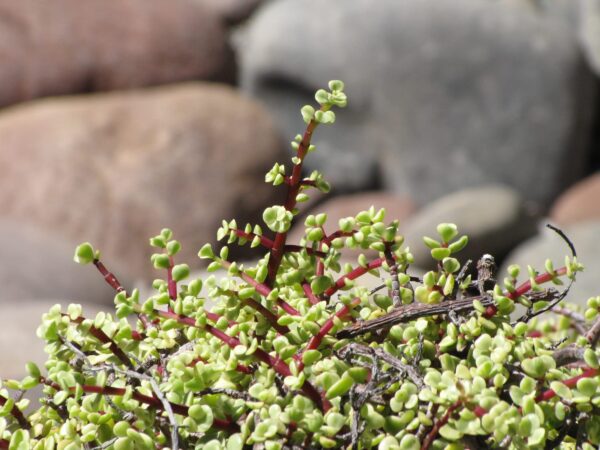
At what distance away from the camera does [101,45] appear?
5781 mm

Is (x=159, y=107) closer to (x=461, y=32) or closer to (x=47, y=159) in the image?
(x=47, y=159)

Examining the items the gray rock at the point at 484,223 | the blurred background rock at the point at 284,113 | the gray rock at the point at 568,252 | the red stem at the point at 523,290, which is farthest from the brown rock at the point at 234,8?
the red stem at the point at 523,290

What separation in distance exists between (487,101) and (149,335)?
16.8 ft

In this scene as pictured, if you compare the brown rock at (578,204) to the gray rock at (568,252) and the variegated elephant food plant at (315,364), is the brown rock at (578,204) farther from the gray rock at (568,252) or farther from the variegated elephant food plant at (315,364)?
the variegated elephant food plant at (315,364)

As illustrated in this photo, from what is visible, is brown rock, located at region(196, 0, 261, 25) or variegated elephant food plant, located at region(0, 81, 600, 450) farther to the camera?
brown rock, located at region(196, 0, 261, 25)

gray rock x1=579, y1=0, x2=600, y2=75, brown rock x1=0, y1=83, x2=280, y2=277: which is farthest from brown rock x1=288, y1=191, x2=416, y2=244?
gray rock x1=579, y1=0, x2=600, y2=75

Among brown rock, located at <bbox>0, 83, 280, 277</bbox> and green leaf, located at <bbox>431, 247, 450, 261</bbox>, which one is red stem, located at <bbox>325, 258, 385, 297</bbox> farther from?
brown rock, located at <bbox>0, 83, 280, 277</bbox>

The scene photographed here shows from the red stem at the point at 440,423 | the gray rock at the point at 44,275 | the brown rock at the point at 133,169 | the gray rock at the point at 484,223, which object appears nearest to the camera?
the red stem at the point at 440,423

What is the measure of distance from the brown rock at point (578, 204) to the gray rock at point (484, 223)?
35.2 inches

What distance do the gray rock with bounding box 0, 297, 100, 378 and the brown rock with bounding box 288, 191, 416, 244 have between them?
3.00 metres

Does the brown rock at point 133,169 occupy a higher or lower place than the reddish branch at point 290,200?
higher

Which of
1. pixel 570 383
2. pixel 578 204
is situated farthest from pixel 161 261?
pixel 578 204

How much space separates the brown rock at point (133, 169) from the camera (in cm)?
505

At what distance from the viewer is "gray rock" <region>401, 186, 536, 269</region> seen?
4.82 m
